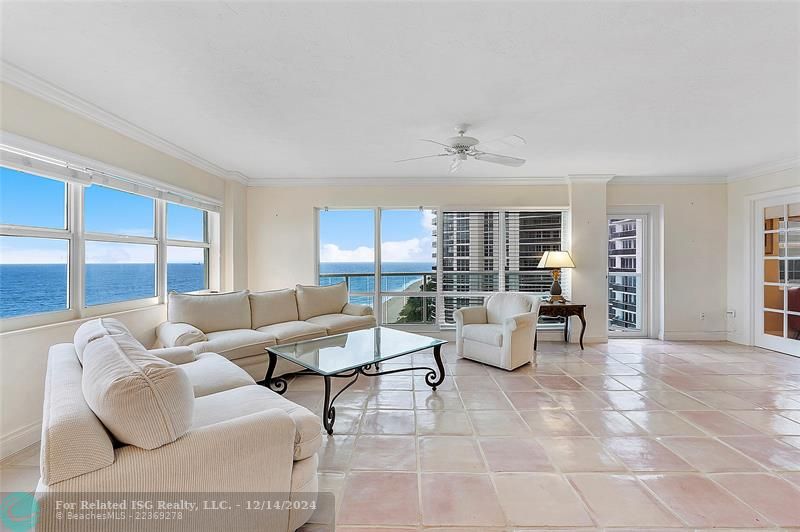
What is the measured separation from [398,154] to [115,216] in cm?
284

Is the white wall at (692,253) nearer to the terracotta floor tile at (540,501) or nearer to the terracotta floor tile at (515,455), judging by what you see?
the terracotta floor tile at (515,455)

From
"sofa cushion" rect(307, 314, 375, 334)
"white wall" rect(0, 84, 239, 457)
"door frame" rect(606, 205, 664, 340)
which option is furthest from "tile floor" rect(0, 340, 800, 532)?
"door frame" rect(606, 205, 664, 340)

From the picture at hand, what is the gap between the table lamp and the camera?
4.80 metres

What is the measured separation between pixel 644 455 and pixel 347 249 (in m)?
4.27

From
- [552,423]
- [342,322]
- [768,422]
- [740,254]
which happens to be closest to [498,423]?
[552,423]

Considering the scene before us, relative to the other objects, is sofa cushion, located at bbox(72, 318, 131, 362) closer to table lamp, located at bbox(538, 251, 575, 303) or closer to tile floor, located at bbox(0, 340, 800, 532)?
tile floor, located at bbox(0, 340, 800, 532)

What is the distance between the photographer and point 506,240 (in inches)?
213

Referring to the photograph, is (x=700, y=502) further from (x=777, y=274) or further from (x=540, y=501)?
(x=777, y=274)

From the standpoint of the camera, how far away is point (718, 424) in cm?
263

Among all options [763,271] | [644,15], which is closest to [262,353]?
[644,15]

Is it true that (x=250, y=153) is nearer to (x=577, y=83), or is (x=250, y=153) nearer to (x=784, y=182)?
(x=577, y=83)

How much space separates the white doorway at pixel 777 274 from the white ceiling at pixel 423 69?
136 centimetres

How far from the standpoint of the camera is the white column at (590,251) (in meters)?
5.09

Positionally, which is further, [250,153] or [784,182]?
[784,182]
